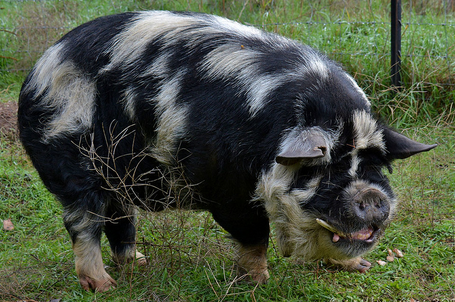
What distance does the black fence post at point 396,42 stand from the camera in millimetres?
6691

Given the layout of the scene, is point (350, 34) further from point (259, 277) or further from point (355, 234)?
point (355, 234)

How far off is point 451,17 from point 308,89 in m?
5.83

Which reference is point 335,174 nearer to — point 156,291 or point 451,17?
point 156,291

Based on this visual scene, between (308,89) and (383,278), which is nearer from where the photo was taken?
(308,89)

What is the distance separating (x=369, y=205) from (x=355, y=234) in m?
0.21

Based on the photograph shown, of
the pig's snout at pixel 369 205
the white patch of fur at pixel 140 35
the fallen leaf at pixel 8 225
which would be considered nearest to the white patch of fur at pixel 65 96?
the white patch of fur at pixel 140 35

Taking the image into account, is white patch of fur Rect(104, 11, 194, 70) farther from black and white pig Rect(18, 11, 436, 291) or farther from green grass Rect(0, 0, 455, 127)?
green grass Rect(0, 0, 455, 127)

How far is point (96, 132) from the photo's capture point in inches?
155

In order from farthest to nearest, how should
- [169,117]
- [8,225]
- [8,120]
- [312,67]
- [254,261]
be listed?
1. [8,120]
2. [8,225]
3. [254,261]
4. [169,117]
5. [312,67]

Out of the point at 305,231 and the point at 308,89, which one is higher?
the point at 308,89

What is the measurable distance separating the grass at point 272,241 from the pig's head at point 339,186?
69cm

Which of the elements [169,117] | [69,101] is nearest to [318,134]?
[169,117]

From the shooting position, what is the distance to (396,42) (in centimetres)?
673

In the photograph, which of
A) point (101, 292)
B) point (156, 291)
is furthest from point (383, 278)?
point (101, 292)
